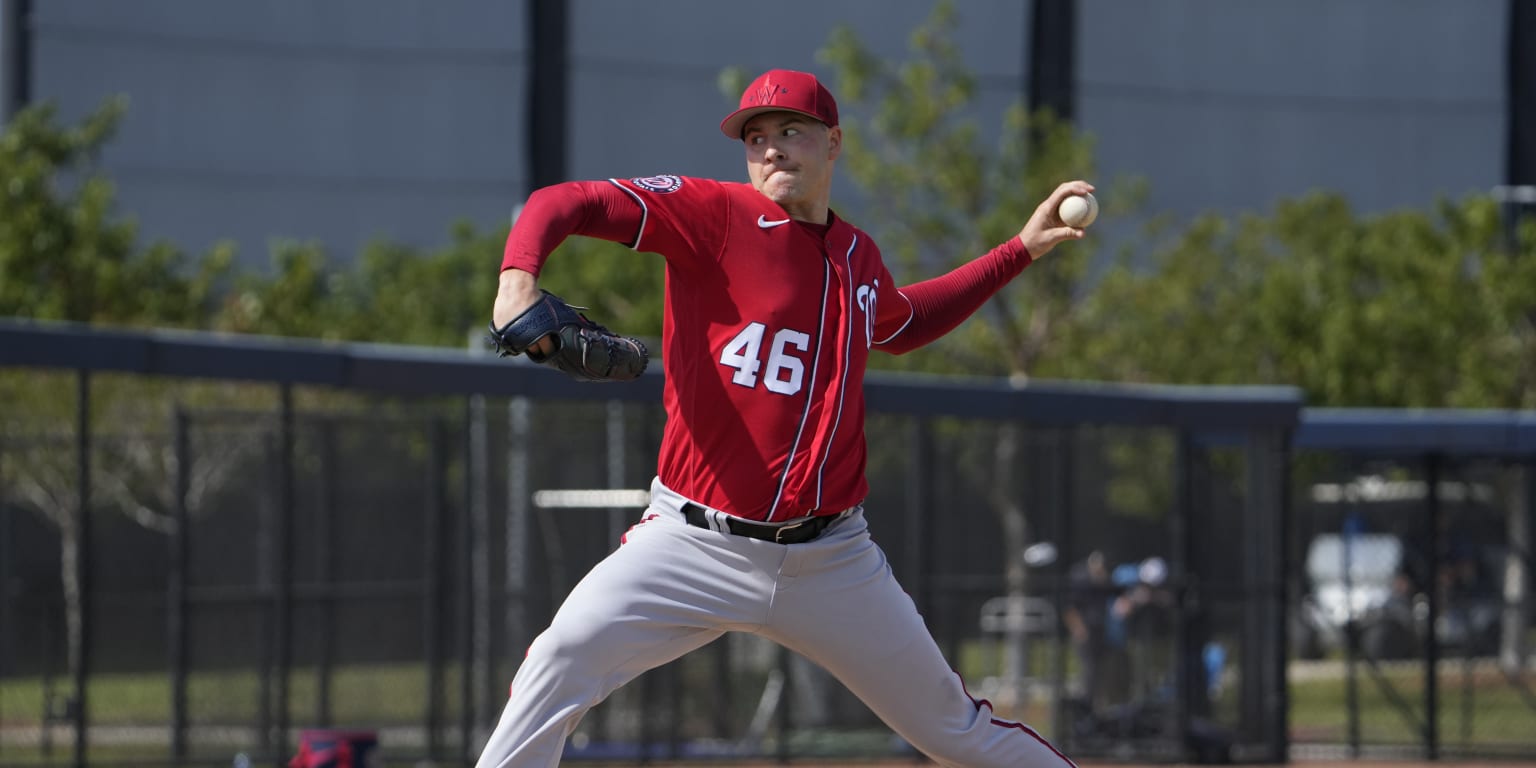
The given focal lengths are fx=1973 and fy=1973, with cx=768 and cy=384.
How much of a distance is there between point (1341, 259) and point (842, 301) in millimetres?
21199

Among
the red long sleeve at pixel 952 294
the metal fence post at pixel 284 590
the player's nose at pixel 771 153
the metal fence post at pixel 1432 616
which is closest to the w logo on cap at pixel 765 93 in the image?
the player's nose at pixel 771 153

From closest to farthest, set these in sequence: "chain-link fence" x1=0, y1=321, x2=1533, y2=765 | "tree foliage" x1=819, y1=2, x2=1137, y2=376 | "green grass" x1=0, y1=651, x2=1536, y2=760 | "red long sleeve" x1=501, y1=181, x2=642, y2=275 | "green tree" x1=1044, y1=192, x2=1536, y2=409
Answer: "red long sleeve" x1=501, y1=181, x2=642, y2=275 < "chain-link fence" x1=0, y1=321, x2=1533, y2=765 < "green grass" x1=0, y1=651, x2=1536, y2=760 < "tree foliage" x1=819, y1=2, x2=1137, y2=376 < "green tree" x1=1044, y1=192, x2=1536, y2=409

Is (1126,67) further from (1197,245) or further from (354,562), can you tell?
(354,562)

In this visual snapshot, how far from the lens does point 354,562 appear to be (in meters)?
13.3

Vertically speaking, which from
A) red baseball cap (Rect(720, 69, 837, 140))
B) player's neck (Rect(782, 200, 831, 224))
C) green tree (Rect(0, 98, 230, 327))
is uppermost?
green tree (Rect(0, 98, 230, 327))

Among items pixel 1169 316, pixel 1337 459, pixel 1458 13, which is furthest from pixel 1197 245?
pixel 1458 13

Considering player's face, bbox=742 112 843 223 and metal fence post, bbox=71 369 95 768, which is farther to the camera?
metal fence post, bbox=71 369 95 768

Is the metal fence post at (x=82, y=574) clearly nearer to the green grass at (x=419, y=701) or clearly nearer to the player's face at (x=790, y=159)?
the green grass at (x=419, y=701)

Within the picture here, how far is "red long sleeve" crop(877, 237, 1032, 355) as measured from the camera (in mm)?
5332

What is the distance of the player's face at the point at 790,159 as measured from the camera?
4652 mm

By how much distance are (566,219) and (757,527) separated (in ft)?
2.93

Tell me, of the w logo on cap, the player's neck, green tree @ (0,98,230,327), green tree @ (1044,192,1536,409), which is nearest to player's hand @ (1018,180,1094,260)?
the player's neck

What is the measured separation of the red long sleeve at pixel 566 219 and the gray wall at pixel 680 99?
92.1ft

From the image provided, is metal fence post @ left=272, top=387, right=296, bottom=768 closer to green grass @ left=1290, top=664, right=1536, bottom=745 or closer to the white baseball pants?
the white baseball pants
